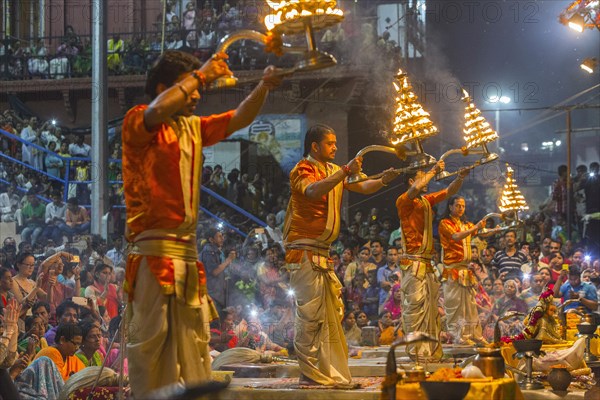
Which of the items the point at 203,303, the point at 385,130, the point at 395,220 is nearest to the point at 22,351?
the point at 203,303

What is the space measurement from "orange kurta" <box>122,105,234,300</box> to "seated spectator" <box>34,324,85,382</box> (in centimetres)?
410

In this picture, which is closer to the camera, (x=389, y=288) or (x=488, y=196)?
(x=389, y=288)

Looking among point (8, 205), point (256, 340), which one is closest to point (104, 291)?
point (256, 340)

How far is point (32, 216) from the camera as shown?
774 inches

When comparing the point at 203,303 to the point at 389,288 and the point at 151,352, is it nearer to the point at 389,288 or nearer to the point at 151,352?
the point at 151,352

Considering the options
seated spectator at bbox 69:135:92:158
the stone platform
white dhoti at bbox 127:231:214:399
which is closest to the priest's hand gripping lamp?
white dhoti at bbox 127:231:214:399

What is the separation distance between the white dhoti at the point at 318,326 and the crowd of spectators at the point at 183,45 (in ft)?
46.9

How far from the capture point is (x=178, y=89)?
18.4ft

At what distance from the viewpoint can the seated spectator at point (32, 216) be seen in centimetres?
1878

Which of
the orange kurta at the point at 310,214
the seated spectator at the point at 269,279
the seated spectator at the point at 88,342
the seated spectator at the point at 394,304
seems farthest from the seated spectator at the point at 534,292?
the seated spectator at the point at 88,342

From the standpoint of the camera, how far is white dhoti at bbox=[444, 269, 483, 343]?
1571 cm

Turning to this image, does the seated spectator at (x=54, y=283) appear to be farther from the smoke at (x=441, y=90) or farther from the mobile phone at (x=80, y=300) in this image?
the smoke at (x=441, y=90)

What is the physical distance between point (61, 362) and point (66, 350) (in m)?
0.14

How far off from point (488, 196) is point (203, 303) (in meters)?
22.4
